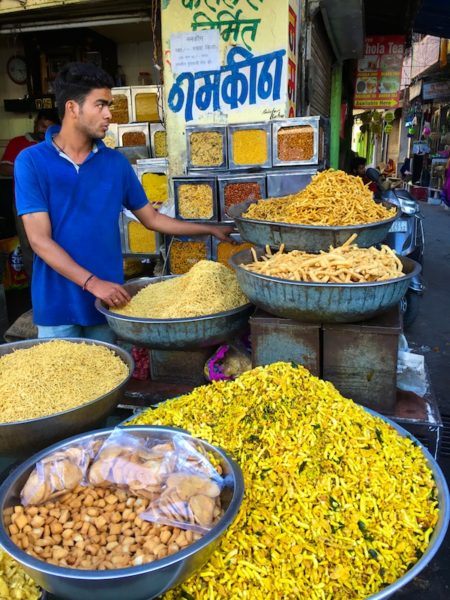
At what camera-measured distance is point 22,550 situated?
4.00 feet

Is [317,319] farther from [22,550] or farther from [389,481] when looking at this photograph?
[22,550]

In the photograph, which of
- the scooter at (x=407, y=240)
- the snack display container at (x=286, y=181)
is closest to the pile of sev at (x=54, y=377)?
the snack display container at (x=286, y=181)

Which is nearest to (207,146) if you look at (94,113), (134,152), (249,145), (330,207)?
(249,145)

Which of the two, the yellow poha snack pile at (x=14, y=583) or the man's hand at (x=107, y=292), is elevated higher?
the man's hand at (x=107, y=292)

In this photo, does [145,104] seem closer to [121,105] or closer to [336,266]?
[121,105]

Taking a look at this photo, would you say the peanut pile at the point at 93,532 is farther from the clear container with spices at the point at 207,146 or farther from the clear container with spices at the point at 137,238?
the clear container with spices at the point at 137,238

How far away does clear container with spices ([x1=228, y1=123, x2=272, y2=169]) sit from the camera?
4.18 meters

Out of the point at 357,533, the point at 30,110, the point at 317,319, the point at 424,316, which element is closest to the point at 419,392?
the point at 317,319

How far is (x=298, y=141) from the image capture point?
4.09 meters

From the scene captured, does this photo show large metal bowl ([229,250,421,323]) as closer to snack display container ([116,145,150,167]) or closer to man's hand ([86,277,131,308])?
man's hand ([86,277,131,308])

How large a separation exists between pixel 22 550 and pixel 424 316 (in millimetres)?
6027

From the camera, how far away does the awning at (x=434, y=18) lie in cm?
937

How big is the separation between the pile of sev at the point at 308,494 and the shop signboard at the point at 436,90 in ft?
68.4

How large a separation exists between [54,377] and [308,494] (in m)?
1.09
